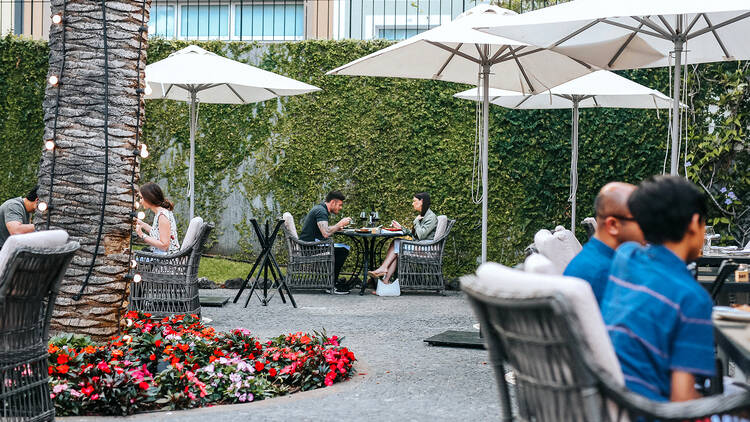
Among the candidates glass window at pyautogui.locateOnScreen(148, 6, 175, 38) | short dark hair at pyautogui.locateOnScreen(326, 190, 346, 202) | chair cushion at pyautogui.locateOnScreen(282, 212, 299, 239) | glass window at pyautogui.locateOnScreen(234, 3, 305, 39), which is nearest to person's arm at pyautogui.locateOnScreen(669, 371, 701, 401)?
chair cushion at pyautogui.locateOnScreen(282, 212, 299, 239)

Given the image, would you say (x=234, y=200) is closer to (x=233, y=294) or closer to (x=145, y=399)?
(x=233, y=294)

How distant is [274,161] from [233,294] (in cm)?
226

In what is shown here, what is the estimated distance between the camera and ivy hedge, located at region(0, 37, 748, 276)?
11203mm

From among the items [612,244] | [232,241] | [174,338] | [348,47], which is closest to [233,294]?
[232,241]

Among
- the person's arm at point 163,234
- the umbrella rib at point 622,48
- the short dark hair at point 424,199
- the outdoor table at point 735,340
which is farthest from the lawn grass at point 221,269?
the outdoor table at point 735,340

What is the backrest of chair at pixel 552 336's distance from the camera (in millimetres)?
1925

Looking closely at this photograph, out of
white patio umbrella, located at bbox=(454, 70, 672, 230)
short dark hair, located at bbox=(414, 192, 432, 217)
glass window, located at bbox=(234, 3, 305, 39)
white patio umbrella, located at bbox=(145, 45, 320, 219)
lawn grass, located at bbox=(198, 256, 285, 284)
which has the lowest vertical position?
lawn grass, located at bbox=(198, 256, 285, 284)

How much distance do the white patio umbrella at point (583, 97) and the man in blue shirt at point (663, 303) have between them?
6.56 m

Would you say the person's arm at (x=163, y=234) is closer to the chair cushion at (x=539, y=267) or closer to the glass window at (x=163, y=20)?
the chair cushion at (x=539, y=267)

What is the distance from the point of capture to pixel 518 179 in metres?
11.3

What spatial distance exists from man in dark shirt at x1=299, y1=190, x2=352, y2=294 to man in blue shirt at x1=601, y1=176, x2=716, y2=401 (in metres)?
8.52

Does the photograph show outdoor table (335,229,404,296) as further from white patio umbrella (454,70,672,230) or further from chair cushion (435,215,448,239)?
white patio umbrella (454,70,672,230)

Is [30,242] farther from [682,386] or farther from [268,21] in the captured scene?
[268,21]

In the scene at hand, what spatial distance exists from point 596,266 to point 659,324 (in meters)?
0.91
